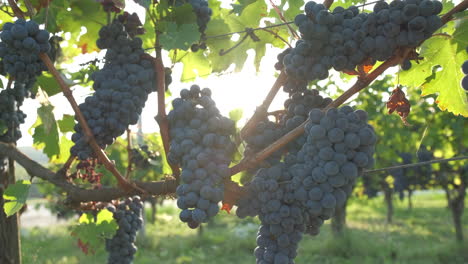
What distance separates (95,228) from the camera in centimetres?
269

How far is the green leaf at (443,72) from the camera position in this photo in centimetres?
169

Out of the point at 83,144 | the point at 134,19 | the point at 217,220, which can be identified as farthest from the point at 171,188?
the point at 217,220

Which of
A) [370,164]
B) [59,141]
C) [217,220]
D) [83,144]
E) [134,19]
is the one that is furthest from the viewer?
[217,220]

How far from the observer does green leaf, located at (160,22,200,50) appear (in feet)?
5.25

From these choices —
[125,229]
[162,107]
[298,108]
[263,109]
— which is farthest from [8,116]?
[298,108]

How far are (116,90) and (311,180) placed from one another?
0.83 m

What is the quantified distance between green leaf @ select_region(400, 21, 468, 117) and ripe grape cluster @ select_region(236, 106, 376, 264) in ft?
2.02

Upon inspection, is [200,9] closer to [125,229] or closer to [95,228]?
[95,228]

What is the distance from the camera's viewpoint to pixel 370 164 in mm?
1275

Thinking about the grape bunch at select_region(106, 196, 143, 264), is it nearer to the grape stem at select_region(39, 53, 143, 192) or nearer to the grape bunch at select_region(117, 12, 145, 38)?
the grape stem at select_region(39, 53, 143, 192)

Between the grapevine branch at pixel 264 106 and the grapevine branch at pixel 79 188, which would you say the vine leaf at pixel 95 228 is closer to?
the grapevine branch at pixel 79 188

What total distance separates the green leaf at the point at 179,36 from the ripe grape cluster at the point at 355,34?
39 cm

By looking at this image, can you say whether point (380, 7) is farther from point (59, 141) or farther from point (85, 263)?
point (85, 263)

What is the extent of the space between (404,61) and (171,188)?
3.12ft
